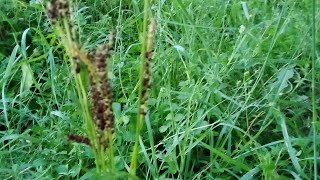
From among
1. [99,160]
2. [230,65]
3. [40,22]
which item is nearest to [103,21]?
[40,22]

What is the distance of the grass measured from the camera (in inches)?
61.8

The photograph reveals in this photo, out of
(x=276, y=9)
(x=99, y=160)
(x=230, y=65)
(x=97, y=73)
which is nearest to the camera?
(x=97, y=73)

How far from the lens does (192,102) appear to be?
1.68m

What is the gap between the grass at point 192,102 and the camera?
1.57 m

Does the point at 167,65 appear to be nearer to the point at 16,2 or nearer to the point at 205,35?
the point at 205,35

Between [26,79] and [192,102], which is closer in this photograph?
[192,102]

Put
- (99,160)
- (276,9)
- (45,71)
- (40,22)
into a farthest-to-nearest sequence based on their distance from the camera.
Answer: (40,22) → (276,9) → (45,71) → (99,160)

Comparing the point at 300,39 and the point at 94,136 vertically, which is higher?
the point at 94,136

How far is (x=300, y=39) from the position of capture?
1.91 meters

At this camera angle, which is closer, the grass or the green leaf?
the grass

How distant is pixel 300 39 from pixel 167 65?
0.43 meters

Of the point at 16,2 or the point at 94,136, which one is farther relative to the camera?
the point at 16,2

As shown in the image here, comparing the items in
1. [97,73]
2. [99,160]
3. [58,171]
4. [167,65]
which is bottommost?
[58,171]

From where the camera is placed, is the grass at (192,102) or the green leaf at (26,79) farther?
the green leaf at (26,79)
